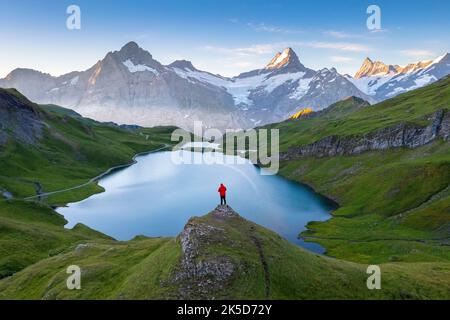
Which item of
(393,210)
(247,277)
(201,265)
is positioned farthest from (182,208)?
(247,277)

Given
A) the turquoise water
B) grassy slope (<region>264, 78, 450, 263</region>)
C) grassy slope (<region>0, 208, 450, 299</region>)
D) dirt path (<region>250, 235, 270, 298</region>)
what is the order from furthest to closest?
the turquoise water < grassy slope (<region>264, 78, 450, 263</region>) < dirt path (<region>250, 235, 270, 298</region>) < grassy slope (<region>0, 208, 450, 299</region>)

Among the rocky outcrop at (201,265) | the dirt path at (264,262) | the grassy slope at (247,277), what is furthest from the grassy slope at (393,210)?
the rocky outcrop at (201,265)

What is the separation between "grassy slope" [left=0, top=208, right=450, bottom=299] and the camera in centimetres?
4566

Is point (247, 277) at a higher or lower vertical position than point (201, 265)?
lower

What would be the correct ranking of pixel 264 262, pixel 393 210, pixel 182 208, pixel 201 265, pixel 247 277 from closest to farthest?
pixel 247 277, pixel 201 265, pixel 264 262, pixel 393 210, pixel 182 208

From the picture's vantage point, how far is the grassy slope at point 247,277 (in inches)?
1797

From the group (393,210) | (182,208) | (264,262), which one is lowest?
(182,208)

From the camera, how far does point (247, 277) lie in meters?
46.2

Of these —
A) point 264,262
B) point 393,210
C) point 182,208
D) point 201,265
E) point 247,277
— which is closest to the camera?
point 247,277

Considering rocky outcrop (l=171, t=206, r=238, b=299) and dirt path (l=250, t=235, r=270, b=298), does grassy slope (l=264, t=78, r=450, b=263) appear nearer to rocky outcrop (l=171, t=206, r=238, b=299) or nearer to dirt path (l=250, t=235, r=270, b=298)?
dirt path (l=250, t=235, r=270, b=298)

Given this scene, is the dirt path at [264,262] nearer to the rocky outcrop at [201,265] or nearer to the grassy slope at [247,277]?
the grassy slope at [247,277]

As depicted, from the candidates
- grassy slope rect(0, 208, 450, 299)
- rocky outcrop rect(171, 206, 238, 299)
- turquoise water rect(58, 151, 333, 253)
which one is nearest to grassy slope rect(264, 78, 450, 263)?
turquoise water rect(58, 151, 333, 253)

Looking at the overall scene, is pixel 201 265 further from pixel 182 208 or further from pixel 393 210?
pixel 182 208

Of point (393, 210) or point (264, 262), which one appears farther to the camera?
point (393, 210)
